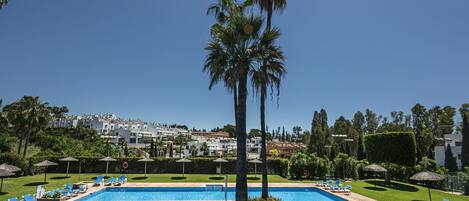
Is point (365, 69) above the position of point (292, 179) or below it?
above

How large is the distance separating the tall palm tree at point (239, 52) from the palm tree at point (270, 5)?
225 cm

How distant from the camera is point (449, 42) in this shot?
2078 cm

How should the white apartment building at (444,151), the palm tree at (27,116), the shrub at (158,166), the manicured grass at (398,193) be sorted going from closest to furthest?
1. the manicured grass at (398,193)
2. the palm tree at (27,116)
3. the shrub at (158,166)
4. the white apartment building at (444,151)

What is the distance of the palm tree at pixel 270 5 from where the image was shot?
13719 mm

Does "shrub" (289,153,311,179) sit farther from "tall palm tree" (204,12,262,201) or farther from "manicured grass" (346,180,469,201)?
"tall palm tree" (204,12,262,201)

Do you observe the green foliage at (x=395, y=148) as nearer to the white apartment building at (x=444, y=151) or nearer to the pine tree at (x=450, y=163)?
the pine tree at (x=450, y=163)

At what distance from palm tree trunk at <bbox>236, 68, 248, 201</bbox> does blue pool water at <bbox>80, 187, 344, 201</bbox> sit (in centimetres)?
1039

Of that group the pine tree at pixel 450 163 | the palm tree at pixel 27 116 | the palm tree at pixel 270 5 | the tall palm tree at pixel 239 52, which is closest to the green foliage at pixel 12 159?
the palm tree at pixel 27 116

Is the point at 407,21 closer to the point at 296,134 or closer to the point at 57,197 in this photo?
the point at 57,197

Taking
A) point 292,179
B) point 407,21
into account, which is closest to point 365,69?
point 407,21

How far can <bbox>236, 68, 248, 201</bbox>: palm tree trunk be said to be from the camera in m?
10.6

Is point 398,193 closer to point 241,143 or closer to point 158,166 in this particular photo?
point 241,143

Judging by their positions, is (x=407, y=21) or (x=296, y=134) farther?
(x=296, y=134)

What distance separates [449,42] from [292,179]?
1678cm
